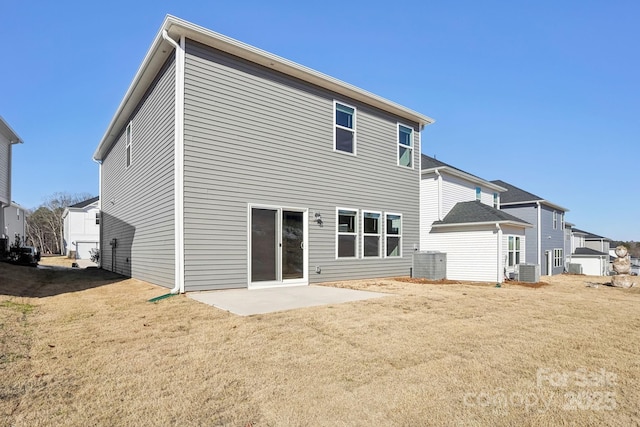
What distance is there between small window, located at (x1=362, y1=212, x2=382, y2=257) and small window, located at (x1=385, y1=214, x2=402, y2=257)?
0.44 meters

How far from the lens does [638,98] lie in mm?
14586

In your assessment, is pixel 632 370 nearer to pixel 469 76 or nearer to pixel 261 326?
pixel 261 326

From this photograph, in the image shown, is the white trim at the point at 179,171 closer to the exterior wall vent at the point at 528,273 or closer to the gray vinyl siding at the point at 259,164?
the gray vinyl siding at the point at 259,164

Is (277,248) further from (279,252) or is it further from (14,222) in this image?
(14,222)

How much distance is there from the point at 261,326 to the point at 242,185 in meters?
4.39

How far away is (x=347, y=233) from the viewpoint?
10.5 m

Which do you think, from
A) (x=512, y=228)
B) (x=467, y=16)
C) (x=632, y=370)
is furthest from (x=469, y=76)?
(x=632, y=370)

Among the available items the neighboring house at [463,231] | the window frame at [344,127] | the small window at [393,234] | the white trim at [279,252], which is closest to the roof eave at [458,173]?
the neighboring house at [463,231]

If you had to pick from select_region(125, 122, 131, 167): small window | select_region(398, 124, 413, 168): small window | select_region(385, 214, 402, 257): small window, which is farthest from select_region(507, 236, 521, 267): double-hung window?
select_region(125, 122, 131, 167): small window

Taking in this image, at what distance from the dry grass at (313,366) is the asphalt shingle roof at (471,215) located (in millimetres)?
7887

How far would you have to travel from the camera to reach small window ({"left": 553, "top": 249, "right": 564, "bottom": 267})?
24.3 metres

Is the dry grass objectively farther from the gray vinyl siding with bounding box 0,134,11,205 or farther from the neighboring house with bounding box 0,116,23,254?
the gray vinyl siding with bounding box 0,134,11,205

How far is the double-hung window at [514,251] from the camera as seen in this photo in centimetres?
1470

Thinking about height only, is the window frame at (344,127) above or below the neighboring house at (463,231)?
above
